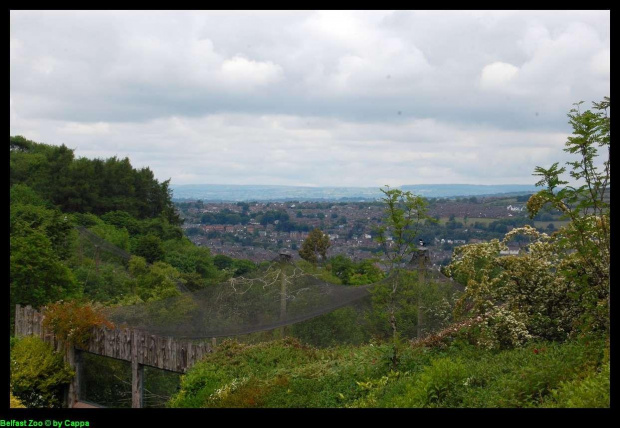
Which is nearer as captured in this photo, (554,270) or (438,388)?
(438,388)

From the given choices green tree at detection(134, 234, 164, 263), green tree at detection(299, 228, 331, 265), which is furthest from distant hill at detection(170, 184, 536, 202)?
green tree at detection(134, 234, 164, 263)

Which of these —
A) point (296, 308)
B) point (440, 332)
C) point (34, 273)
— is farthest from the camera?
point (34, 273)

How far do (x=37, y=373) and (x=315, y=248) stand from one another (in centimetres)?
1640

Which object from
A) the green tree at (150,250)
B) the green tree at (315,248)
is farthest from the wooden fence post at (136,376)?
the green tree at (315,248)

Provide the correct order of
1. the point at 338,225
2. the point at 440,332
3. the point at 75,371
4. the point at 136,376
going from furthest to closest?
the point at 338,225 → the point at 75,371 → the point at 136,376 → the point at 440,332

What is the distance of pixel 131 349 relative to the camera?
1119 centimetres

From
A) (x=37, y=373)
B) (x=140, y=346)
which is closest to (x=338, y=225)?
(x=37, y=373)

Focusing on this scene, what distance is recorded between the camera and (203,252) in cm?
2977

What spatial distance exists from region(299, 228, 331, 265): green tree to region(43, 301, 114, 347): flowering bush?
1541cm

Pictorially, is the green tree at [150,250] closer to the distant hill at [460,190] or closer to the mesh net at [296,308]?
the mesh net at [296,308]

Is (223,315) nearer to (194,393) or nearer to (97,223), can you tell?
(194,393)

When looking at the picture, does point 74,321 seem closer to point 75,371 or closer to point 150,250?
point 75,371

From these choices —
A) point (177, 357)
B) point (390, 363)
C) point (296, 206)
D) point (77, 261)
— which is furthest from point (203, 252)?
point (296, 206)

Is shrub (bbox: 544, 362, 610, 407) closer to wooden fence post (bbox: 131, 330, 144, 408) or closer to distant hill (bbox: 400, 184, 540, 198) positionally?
wooden fence post (bbox: 131, 330, 144, 408)
